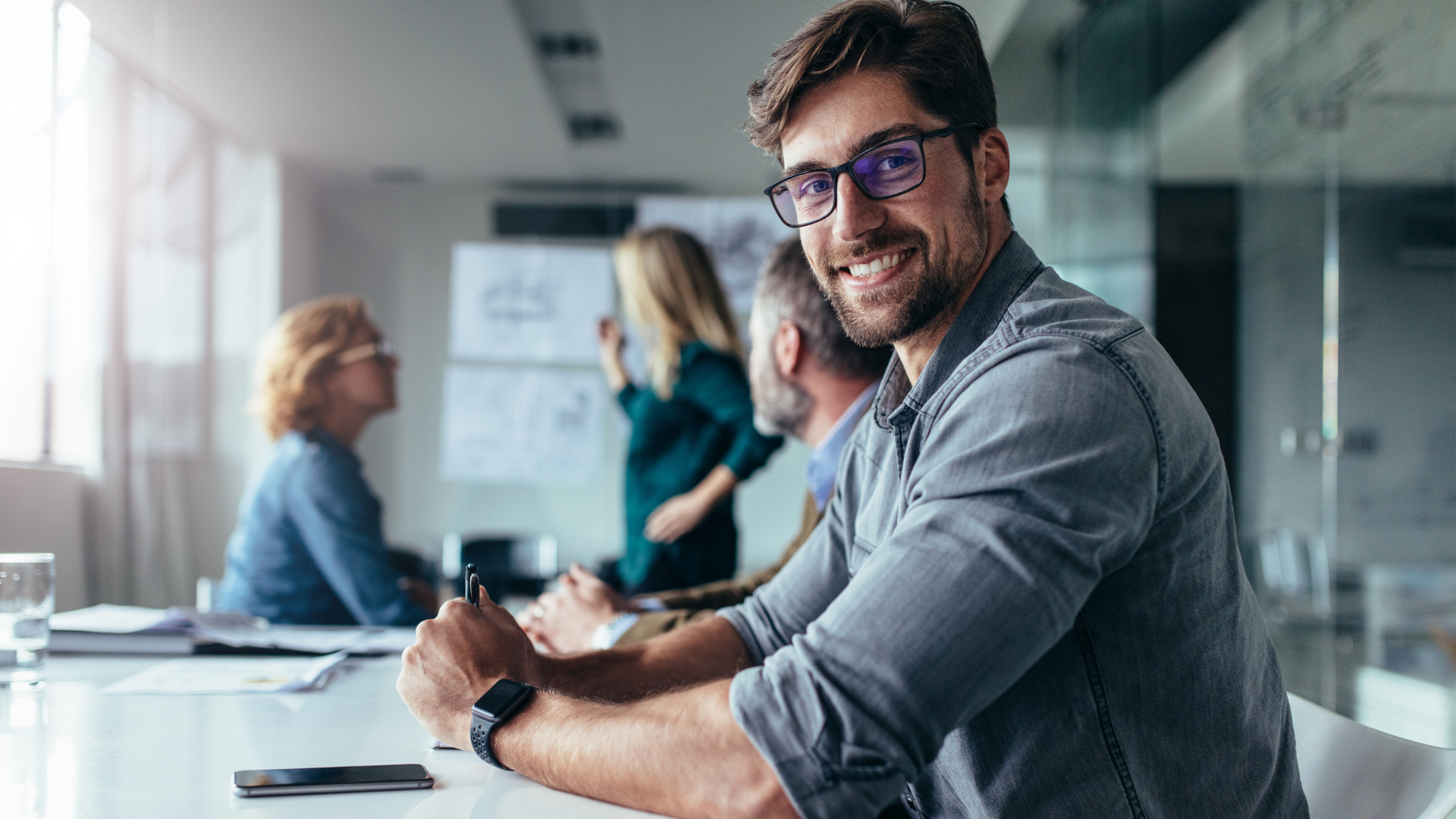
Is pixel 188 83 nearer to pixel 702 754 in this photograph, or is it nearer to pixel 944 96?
pixel 944 96

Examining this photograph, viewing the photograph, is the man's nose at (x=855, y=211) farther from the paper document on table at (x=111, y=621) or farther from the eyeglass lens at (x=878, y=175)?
the paper document on table at (x=111, y=621)

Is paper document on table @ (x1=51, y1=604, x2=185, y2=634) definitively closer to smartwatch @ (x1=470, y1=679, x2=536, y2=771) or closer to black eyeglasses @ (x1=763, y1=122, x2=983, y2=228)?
smartwatch @ (x1=470, y1=679, x2=536, y2=771)

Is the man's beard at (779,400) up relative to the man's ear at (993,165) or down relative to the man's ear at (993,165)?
down

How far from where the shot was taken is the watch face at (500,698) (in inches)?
35.2

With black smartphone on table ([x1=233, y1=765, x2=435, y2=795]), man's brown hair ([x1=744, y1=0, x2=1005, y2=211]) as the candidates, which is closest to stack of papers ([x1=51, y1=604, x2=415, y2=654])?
black smartphone on table ([x1=233, y1=765, x2=435, y2=795])

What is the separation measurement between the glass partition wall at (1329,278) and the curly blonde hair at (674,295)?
1.68 m

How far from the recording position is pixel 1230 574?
0.86 metres

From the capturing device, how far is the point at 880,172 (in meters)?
1.09

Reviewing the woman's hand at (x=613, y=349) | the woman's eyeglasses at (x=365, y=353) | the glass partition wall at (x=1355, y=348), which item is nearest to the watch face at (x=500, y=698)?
the woman's eyeglasses at (x=365, y=353)

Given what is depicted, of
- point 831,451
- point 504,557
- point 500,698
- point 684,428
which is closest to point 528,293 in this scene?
point 504,557

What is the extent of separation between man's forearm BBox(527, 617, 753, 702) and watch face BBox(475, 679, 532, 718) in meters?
0.22

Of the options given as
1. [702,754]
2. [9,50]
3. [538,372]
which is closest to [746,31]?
[538,372]

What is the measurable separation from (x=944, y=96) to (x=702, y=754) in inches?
29.7

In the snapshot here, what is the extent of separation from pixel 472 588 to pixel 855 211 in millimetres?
609
